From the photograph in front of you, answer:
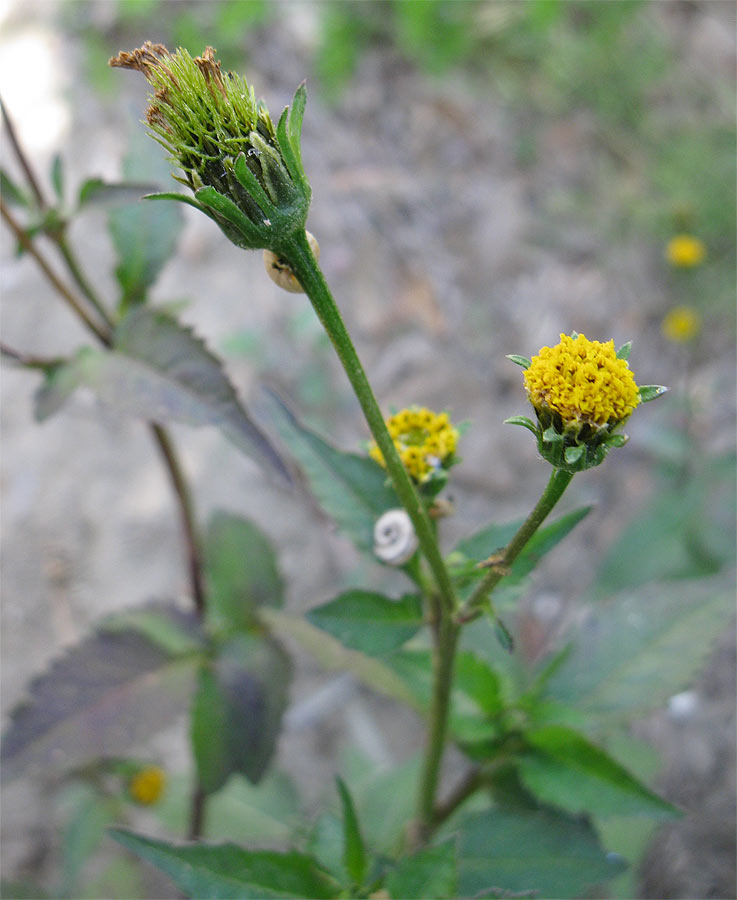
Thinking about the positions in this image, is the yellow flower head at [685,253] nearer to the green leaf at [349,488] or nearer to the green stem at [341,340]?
the green leaf at [349,488]

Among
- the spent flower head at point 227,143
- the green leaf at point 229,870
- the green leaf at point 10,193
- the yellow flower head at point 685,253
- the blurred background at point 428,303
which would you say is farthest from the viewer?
the yellow flower head at point 685,253

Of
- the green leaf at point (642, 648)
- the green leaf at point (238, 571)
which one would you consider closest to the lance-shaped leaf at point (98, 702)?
the green leaf at point (238, 571)

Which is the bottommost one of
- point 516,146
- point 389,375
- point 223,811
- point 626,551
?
point 223,811

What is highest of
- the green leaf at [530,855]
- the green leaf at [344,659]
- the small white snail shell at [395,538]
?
the small white snail shell at [395,538]

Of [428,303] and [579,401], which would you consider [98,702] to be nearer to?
[579,401]

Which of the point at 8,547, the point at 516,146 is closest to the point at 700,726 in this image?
the point at 8,547

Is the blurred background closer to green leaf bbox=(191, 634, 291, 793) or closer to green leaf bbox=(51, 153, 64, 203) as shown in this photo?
green leaf bbox=(51, 153, 64, 203)

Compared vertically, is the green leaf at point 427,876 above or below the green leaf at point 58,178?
below

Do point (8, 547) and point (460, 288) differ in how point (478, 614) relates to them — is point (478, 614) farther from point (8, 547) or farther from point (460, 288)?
point (460, 288)
